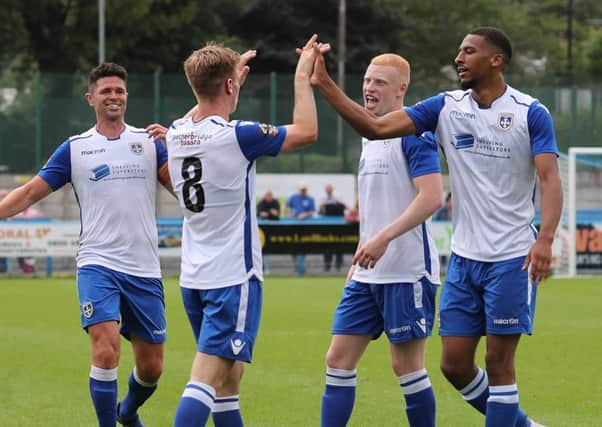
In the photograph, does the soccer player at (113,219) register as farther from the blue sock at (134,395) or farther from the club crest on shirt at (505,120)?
the club crest on shirt at (505,120)

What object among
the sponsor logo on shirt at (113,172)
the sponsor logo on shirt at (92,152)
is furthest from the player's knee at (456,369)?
the sponsor logo on shirt at (92,152)

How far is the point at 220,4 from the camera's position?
56.4m

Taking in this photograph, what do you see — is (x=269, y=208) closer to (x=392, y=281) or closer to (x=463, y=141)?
(x=392, y=281)

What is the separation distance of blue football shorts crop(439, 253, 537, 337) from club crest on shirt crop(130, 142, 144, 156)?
213cm

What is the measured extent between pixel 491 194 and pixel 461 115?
47cm

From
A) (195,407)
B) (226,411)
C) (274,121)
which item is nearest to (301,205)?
(274,121)

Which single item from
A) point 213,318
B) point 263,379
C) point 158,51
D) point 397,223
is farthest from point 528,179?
point 158,51

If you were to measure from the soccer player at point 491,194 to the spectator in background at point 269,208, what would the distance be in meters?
20.2

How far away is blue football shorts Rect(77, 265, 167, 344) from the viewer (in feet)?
26.0

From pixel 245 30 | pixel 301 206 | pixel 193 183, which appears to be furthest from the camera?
pixel 245 30

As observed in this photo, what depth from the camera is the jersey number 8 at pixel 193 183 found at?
661 centimetres

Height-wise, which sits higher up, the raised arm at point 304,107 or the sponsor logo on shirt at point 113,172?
the raised arm at point 304,107

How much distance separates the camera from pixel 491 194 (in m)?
7.08

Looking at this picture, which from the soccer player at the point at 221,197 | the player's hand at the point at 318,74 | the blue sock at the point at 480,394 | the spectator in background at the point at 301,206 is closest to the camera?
the player's hand at the point at 318,74
